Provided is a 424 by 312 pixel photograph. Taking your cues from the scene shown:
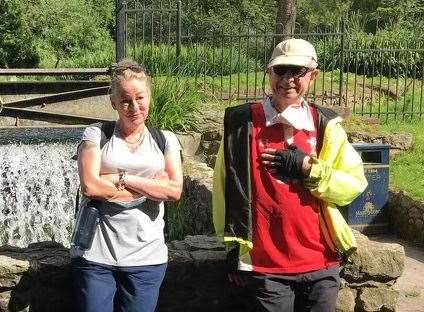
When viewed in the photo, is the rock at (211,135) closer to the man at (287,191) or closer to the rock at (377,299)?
the rock at (377,299)

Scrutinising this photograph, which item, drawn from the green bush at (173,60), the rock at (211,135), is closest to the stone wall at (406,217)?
the rock at (211,135)

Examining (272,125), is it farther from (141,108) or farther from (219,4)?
(219,4)

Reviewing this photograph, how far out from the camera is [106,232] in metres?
3.22

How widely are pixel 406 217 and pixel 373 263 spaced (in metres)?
3.75

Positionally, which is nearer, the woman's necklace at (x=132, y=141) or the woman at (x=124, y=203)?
the woman at (x=124, y=203)

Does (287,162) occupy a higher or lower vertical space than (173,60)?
higher

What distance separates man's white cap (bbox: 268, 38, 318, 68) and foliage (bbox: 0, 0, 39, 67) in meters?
24.4

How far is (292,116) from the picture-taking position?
3260mm

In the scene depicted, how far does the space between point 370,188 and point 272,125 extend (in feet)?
16.4

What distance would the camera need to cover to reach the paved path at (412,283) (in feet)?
18.5

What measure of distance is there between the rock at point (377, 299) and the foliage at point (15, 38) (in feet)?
77.9

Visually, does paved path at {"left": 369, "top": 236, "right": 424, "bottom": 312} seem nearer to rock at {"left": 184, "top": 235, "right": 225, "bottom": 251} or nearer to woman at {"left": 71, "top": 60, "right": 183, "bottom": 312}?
rock at {"left": 184, "top": 235, "right": 225, "bottom": 251}

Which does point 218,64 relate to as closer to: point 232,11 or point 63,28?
point 63,28

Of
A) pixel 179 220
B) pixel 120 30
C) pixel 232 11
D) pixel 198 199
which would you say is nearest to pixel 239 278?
pixel 179 220
